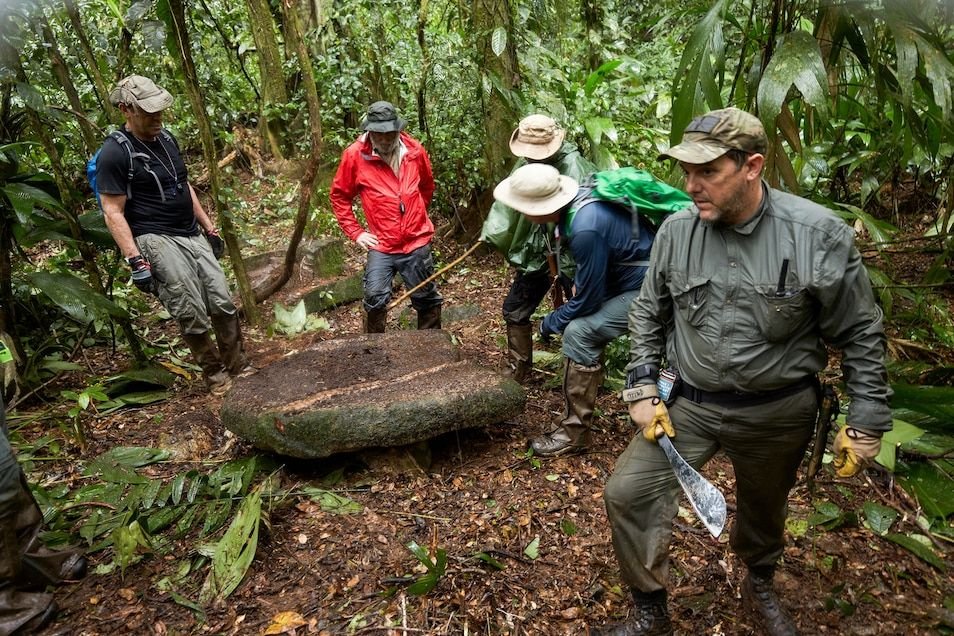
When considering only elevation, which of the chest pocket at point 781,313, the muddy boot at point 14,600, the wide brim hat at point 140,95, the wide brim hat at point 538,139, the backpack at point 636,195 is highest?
the wide brim hat at point 140,95

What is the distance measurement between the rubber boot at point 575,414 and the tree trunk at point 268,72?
5.84 metres

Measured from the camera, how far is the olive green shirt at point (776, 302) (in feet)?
7.16

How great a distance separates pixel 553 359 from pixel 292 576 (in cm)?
297

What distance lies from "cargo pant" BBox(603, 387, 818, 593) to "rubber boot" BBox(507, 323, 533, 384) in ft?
8.01

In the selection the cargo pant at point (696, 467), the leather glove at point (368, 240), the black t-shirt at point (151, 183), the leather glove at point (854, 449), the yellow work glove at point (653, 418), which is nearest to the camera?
the leather glove at point (854, 449)

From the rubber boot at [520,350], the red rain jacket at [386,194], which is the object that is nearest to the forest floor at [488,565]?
the rubber boot at [520,350]

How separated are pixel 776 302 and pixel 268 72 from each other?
868 centimetres

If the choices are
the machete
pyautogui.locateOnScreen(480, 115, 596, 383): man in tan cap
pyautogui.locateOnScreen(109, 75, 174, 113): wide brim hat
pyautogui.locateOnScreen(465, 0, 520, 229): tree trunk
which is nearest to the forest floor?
the machete

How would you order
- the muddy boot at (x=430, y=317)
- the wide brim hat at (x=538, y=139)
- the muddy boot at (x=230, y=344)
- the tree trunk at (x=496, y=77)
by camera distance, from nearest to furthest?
1. the wide brim hat at (x=538, y=139)
2. the muddy boot at (x=230, y=344)
3. the muddy boot at (x=430, y=317)
4. the tree trunk at (x=496, y=77)

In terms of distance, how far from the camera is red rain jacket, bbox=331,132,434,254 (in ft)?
17.5

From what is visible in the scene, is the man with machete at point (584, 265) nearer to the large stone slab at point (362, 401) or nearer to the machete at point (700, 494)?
the large stone slab at point (362, 401)

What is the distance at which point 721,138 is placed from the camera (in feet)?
7.17

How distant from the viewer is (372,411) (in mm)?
3797

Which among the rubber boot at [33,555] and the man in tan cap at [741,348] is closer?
the man in tan cap at [741,348]
